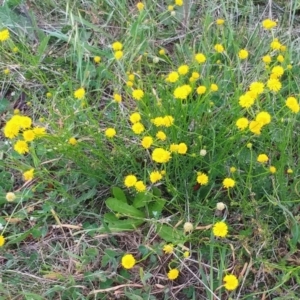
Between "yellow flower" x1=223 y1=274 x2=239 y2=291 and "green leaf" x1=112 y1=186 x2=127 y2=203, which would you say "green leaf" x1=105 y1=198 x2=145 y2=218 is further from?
"yellow flower" x1=223 y1=274 x2=239 y2=291

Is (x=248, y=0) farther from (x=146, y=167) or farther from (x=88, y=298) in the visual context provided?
(x=88, y=298)

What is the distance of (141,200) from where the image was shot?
1434 millimetres

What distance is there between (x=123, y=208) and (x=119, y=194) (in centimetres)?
5

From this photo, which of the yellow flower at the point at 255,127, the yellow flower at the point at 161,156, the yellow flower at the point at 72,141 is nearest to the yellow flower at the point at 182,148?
the yellow flower at the point at 161,156

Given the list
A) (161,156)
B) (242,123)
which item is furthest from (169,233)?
(242,123)

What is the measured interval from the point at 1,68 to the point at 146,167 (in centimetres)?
66

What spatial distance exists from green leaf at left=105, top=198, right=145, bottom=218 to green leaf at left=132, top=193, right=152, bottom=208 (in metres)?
0.02

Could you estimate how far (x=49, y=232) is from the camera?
1.49 metres

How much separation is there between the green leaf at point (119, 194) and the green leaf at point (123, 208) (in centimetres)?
2

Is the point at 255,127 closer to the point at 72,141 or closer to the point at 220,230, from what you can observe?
the point at 220,230

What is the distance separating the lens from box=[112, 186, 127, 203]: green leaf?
4.75ft

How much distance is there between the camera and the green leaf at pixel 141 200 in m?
1.42

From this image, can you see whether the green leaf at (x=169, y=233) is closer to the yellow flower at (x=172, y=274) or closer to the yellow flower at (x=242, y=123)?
the yellow flower at (x=172, y=274)

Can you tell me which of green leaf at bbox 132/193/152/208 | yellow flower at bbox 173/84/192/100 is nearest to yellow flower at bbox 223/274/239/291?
green leaf at bbox 132/193/152/208
